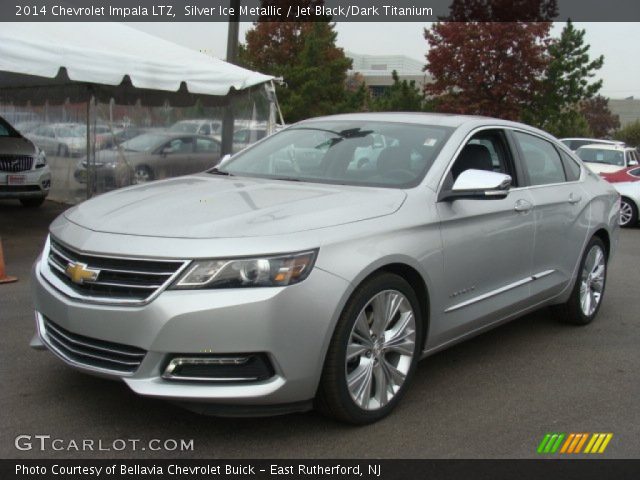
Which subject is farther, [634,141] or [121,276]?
[634,141]

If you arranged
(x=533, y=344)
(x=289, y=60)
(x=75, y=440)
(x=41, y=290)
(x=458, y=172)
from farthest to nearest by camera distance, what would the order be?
(x=289, y=60)
(x=533, y=344)
(x=458, y=172)
(x=41, y=290)
(x=75, y=440)

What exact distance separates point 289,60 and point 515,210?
3050 cm

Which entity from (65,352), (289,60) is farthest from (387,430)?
(289,60)

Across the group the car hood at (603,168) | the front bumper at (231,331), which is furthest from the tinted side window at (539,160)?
the car hood at (603,168)

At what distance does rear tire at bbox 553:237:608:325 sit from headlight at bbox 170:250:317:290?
10.3 feet

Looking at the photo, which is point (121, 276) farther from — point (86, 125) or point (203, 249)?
point (86, 125)

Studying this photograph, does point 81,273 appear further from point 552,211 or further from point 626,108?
point 626,108

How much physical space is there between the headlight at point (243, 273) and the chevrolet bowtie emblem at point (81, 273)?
1.37ft

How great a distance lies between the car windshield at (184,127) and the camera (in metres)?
12.4

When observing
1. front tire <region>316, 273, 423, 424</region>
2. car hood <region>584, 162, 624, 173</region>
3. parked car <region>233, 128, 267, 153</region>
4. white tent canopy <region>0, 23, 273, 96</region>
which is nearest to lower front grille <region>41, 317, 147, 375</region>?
front tire <region>316, 273, 423, 424</region>

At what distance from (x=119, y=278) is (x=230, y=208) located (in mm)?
660

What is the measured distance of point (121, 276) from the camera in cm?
315

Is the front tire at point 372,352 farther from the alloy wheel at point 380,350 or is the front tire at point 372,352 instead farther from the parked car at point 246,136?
the parked car at point 246,136

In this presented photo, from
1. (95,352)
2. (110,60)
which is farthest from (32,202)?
(95,352)
